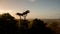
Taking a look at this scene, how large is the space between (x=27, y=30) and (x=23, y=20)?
9.43 ft

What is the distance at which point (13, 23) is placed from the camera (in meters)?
27.1

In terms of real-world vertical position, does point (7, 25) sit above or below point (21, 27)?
above

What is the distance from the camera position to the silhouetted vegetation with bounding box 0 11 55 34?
25.9 m

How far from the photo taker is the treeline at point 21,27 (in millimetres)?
25875

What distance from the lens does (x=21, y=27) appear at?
27156 mm

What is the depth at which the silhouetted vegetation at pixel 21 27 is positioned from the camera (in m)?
25.9

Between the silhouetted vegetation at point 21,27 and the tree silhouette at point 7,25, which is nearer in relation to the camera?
the tree silhouette at point 7,25

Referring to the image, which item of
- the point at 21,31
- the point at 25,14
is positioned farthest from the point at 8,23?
the point at 25,14

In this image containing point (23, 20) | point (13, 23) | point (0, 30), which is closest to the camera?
point (0, 30)

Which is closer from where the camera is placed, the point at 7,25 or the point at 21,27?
the point at 7,25

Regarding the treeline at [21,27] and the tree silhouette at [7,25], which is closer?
the tree silhouette at [7,25]

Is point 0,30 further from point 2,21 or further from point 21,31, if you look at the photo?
point 21,31

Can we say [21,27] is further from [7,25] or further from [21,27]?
[7,25]

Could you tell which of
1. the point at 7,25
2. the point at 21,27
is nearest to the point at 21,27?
the point at 21,27
